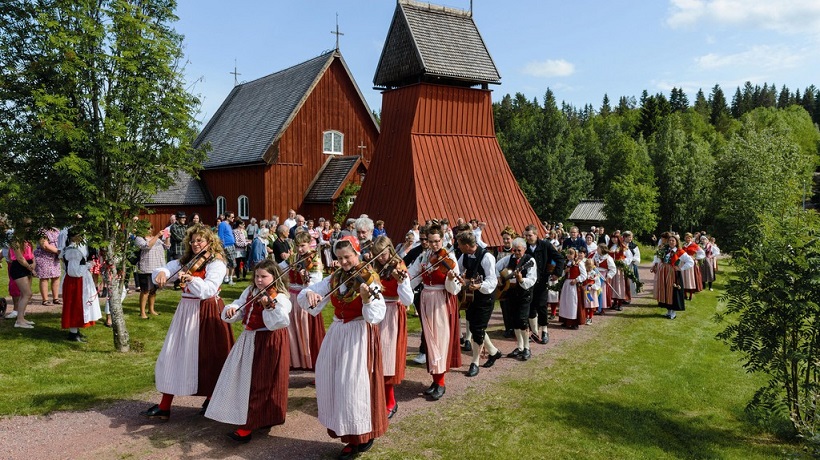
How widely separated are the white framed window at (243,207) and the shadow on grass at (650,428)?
21.9 meters

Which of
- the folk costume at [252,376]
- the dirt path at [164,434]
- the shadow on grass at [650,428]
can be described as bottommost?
the shadow on grass at [650,428]

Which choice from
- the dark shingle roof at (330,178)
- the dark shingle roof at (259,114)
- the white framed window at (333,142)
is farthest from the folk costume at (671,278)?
the dark shingle roof at (259,114)

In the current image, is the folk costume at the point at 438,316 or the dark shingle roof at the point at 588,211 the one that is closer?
the folk costume at the point at 438,316

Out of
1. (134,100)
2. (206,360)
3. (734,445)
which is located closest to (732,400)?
(734,445)

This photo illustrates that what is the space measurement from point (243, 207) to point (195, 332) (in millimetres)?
21816

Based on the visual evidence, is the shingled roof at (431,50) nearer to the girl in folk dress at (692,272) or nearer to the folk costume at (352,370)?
the girl in folk dress at (692,272)

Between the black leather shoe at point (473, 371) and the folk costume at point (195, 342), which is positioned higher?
the folk costume at point (195, 342)

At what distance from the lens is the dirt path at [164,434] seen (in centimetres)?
541

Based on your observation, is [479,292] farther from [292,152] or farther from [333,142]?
[333,142]

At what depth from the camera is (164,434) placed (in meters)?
5.83

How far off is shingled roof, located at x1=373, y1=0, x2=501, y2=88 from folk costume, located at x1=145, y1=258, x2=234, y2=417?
13.9 metres

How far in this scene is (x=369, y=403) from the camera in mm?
5168

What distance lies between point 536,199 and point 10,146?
44.9 meters

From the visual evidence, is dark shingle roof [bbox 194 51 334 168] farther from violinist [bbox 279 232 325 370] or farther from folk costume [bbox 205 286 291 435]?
folk costume [bbox 205 286 291 435]
